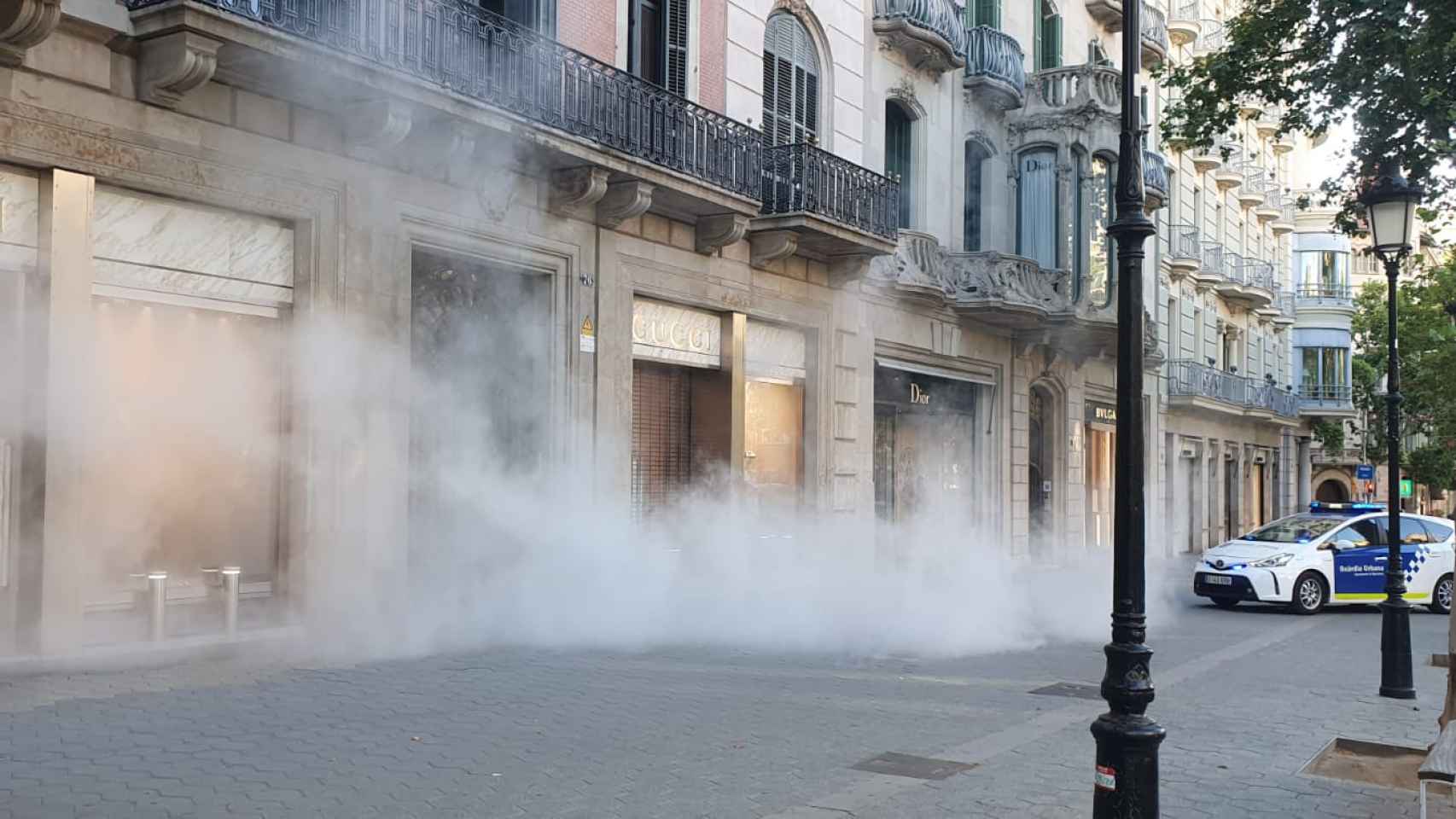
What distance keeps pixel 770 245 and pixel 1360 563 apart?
27.9 feet

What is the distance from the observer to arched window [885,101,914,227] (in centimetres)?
1880

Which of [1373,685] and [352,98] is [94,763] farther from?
[1373,685]

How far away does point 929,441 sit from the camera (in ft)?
65.4

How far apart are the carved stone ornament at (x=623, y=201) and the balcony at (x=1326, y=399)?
34.4 meters

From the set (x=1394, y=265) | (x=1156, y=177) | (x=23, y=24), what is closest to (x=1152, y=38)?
(x=1156, y=177)

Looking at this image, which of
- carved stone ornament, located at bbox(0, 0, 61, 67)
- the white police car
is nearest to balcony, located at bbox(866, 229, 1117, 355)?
the white police car

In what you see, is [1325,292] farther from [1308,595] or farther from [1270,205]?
[1308,595]

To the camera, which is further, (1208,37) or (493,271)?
(1208,37)

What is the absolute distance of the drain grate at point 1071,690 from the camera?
8.73 metres

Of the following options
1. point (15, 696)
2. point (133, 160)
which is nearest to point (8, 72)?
point (133, 160)

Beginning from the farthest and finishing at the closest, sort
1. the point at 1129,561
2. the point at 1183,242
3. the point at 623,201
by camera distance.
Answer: the point at 1183,242 → the point at 623,201 → the point at 1129,561

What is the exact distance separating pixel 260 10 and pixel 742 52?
23.7 feet

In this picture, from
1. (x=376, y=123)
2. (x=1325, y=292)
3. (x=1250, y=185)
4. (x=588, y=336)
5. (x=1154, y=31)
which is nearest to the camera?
(x=376, y=123)

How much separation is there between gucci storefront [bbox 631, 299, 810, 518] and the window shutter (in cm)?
244
